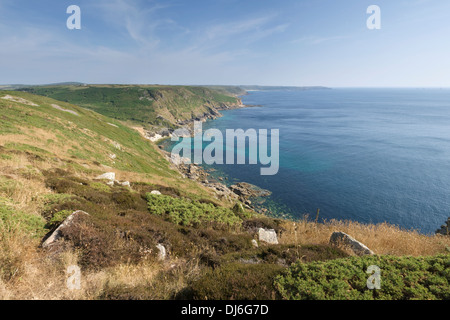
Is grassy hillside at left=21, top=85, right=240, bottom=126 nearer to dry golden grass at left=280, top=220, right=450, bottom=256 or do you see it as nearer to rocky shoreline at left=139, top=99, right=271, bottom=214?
rocky shoreline at left=139, top=99, right=271, bottom=214

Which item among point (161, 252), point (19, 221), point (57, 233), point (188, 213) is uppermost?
point (19, 221)

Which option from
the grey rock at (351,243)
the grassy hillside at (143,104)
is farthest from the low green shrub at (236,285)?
the grassy hillside at (143,104)

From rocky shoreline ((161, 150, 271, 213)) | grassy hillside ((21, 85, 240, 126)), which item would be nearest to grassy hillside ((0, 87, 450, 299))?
rocky shoreline ((161, 150, 271, 213))

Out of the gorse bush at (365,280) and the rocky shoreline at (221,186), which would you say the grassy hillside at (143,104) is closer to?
the rocky shoreline at (221,186)

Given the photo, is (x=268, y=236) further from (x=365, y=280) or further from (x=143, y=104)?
(x=143, y=104)

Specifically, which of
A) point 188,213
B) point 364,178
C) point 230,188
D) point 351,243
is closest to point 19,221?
point 188,213
